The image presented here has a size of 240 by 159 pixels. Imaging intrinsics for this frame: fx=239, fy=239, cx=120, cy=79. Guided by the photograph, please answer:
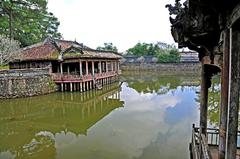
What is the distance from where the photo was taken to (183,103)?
1628 centimetres

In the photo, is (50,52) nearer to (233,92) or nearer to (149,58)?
(233,92)

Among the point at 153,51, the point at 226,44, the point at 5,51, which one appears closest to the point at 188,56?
the point at 153,51

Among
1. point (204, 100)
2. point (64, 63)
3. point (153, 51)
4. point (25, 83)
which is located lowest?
point (25, 83)

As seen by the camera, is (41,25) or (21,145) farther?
(41,25)

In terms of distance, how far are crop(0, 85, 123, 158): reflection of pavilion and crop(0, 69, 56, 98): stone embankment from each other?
1.00m

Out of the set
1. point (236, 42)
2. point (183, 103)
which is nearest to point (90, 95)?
point (183, 103)

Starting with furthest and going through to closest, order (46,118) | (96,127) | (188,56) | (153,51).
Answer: (188,56) < (153,51) < (46,118) < (96,127)

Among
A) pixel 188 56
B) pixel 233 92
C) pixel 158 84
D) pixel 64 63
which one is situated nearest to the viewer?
pixel 233 92

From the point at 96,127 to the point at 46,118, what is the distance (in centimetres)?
341

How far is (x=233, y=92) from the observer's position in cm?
263

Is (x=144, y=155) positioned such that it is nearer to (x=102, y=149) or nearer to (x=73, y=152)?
(x=102, y=149)

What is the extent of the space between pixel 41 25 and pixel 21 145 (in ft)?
89.0

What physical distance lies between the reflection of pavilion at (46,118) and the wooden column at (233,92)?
677 cm

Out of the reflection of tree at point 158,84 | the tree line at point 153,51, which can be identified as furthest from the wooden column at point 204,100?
the tree line at point 153,51
